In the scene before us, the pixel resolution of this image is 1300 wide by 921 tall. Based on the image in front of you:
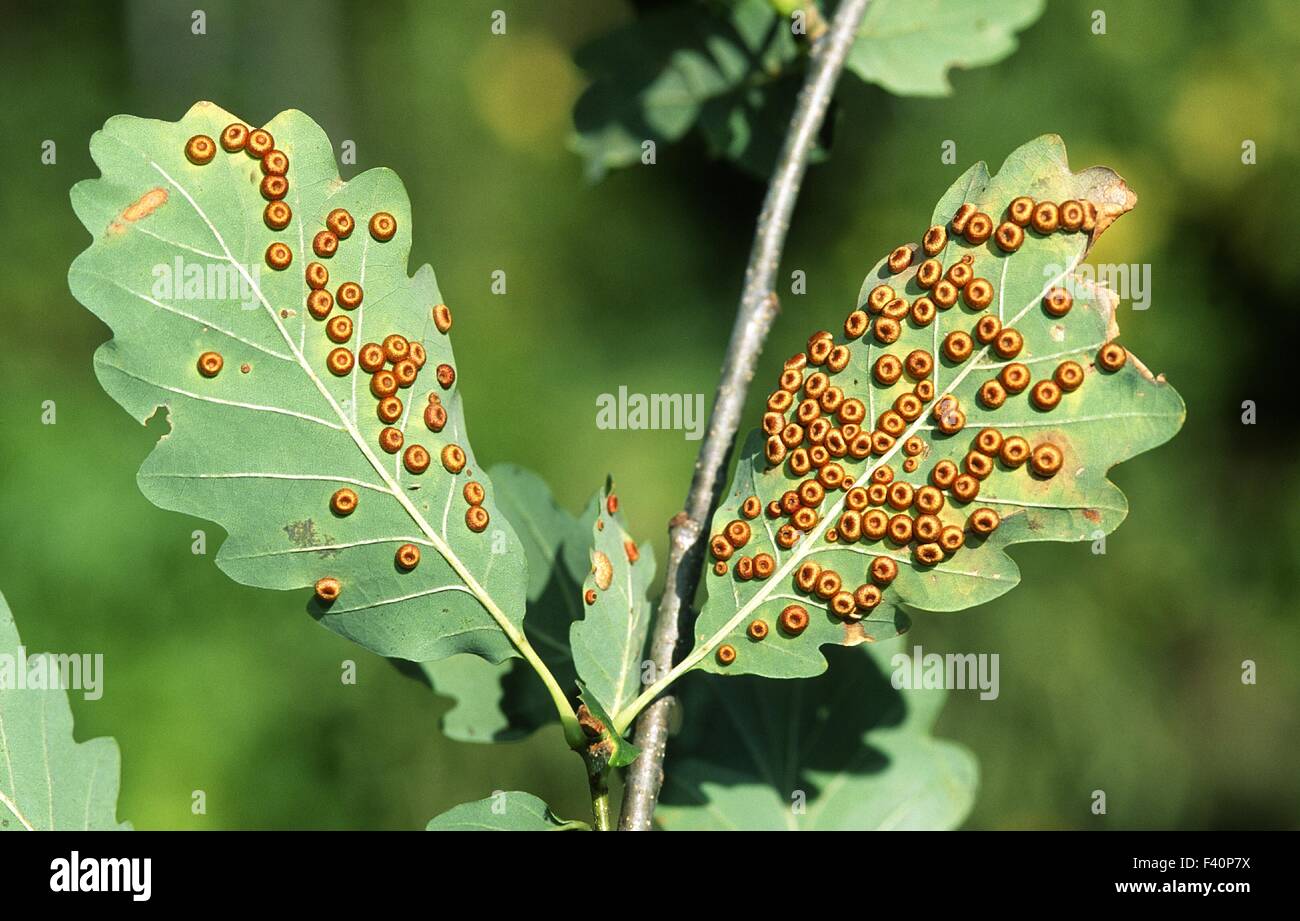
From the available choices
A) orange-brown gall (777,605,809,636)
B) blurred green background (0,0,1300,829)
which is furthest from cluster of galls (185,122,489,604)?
blurred green background (0,0,1300,829)

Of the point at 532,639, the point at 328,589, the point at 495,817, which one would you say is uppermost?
the point at 328,589

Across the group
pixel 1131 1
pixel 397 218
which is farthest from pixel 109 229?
pixel 1131 1

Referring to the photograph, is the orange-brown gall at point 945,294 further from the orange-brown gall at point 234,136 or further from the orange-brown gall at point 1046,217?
the orange-brown gall at point 234,136

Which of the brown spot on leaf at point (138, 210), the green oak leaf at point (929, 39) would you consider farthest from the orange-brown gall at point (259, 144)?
the green oak leaf at point (929, 39)

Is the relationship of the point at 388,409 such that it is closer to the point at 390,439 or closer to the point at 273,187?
the point at 390,439

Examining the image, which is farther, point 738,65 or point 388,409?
point 738,65

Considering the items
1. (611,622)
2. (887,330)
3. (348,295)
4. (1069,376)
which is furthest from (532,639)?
(1069,376)

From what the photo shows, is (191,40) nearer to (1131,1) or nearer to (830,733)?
(1131,1)
